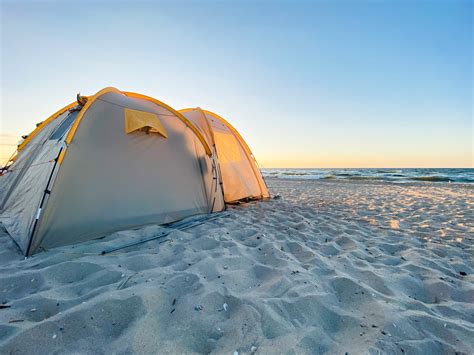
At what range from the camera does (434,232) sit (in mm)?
3941

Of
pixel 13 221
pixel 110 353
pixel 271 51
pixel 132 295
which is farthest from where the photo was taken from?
pixel 271 51

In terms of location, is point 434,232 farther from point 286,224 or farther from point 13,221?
point 13,221

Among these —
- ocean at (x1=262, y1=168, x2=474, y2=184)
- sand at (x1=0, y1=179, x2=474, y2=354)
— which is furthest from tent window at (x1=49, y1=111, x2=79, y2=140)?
ocean at (x1=262, y1=168, x2=474, y2=184)

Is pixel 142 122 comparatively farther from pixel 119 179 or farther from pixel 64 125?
pixel 64 125

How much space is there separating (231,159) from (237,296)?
4.40 m

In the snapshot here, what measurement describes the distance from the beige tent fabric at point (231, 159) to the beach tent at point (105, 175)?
0.99 metres

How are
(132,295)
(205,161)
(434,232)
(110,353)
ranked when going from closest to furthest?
1. (110,353)
2. (132,295)
3. (434,232)
4. (205,161)

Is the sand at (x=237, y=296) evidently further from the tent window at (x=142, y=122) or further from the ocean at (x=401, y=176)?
the ocean at (x=401, y=176)

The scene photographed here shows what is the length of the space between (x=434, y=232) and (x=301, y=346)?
4108 mm

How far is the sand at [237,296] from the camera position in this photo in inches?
52.6

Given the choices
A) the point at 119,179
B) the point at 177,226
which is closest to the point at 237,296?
the point at 177,226

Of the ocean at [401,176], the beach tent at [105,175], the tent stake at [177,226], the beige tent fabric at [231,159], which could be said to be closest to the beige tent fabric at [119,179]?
the beach tent at [105,175]

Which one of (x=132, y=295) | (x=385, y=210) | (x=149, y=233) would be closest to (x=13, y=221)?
(x=149, y=233)

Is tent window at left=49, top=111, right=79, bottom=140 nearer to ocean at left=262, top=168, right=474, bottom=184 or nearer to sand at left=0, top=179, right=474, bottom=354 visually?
sand at left=0, top=179, right=474, bottom=354
